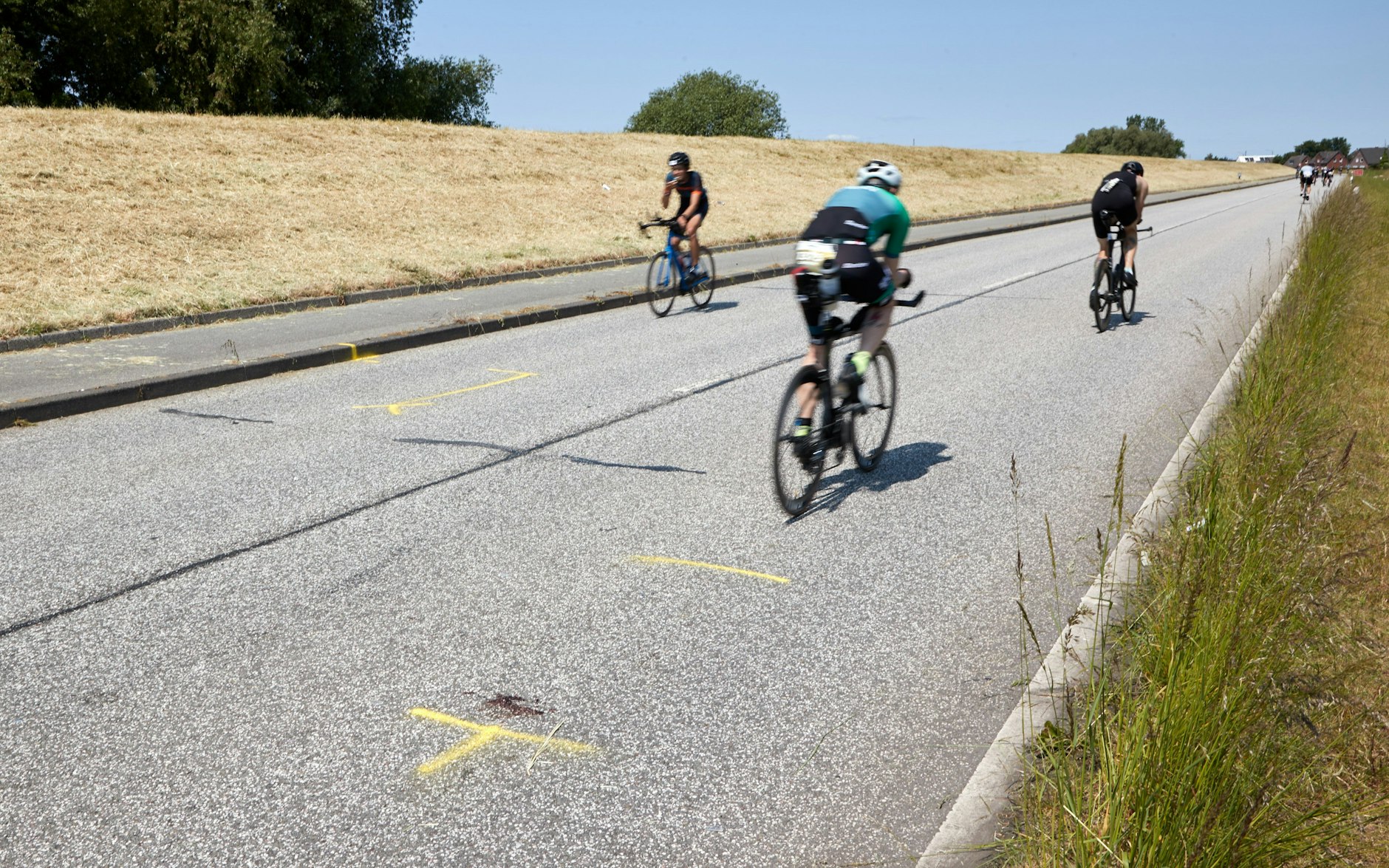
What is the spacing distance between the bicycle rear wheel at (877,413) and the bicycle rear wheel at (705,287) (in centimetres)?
764

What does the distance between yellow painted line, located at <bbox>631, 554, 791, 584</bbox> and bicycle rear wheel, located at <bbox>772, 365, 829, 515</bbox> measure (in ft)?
2.70

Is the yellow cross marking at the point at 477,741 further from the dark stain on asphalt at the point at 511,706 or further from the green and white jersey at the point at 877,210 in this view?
the green and white jersey at the point at 877,210

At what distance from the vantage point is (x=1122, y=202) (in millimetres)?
12117

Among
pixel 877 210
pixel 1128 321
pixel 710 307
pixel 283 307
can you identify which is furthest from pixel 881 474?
pixel 283 307

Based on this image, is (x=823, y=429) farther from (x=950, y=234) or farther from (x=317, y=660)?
(x=950, y=234)

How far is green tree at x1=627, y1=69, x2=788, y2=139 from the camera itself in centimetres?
12231

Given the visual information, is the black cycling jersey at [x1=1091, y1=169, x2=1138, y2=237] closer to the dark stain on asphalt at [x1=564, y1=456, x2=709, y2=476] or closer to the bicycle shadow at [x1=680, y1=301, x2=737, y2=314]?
the bicycle shadow at [x1=680, y1=301, x2=737, y2=314]

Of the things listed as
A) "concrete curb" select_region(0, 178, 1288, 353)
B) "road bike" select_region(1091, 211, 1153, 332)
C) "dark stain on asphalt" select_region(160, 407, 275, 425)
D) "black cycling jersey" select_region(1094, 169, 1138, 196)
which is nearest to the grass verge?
"dark stain on asphalt" select_region(160, 407, 275, 425)

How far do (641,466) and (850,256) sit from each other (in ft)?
6.44

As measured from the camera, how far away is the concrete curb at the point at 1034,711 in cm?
281

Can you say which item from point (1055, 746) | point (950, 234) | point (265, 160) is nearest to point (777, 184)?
point (950, 234)

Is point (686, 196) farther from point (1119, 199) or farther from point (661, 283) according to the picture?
point (1119, 199)

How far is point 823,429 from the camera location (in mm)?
6016

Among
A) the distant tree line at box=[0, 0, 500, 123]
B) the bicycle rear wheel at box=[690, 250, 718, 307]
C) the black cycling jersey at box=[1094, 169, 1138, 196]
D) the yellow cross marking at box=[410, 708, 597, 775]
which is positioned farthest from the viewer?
the distant tree line at box=[0, 0, 500, 123]
